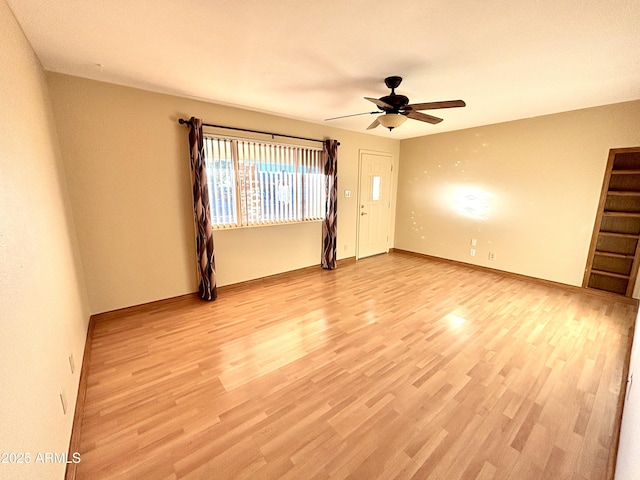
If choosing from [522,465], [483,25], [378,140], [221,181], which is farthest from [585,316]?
[221,181]

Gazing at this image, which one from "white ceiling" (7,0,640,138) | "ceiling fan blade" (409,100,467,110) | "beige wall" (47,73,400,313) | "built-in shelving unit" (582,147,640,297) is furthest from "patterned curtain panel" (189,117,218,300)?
"built-in shelving unit" (582,147,640,297)

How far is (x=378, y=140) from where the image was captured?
510 cm

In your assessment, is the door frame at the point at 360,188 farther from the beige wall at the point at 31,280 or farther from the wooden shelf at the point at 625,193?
the beige wall at the point at 31,280

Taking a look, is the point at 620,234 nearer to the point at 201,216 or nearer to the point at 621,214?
the point at 621,214

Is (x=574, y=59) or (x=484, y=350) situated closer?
(x=574, y=59)

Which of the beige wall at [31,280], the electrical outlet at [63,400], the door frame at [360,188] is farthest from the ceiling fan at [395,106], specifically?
the electrical outlet at [63,400]

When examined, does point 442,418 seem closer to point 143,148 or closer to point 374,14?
point 374,14

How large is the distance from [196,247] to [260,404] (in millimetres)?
2154

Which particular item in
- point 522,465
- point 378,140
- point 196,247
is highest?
point 378,140

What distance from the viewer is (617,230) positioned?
3.47 meters

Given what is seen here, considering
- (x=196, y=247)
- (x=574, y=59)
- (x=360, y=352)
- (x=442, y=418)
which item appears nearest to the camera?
(x=442, y=418)

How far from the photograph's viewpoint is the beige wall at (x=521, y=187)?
134 inches

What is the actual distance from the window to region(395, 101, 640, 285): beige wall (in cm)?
237

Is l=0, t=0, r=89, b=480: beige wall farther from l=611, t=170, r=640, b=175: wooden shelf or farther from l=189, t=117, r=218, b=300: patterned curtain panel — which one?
l=611, t=170, r=640, b=175: wooden shelf
